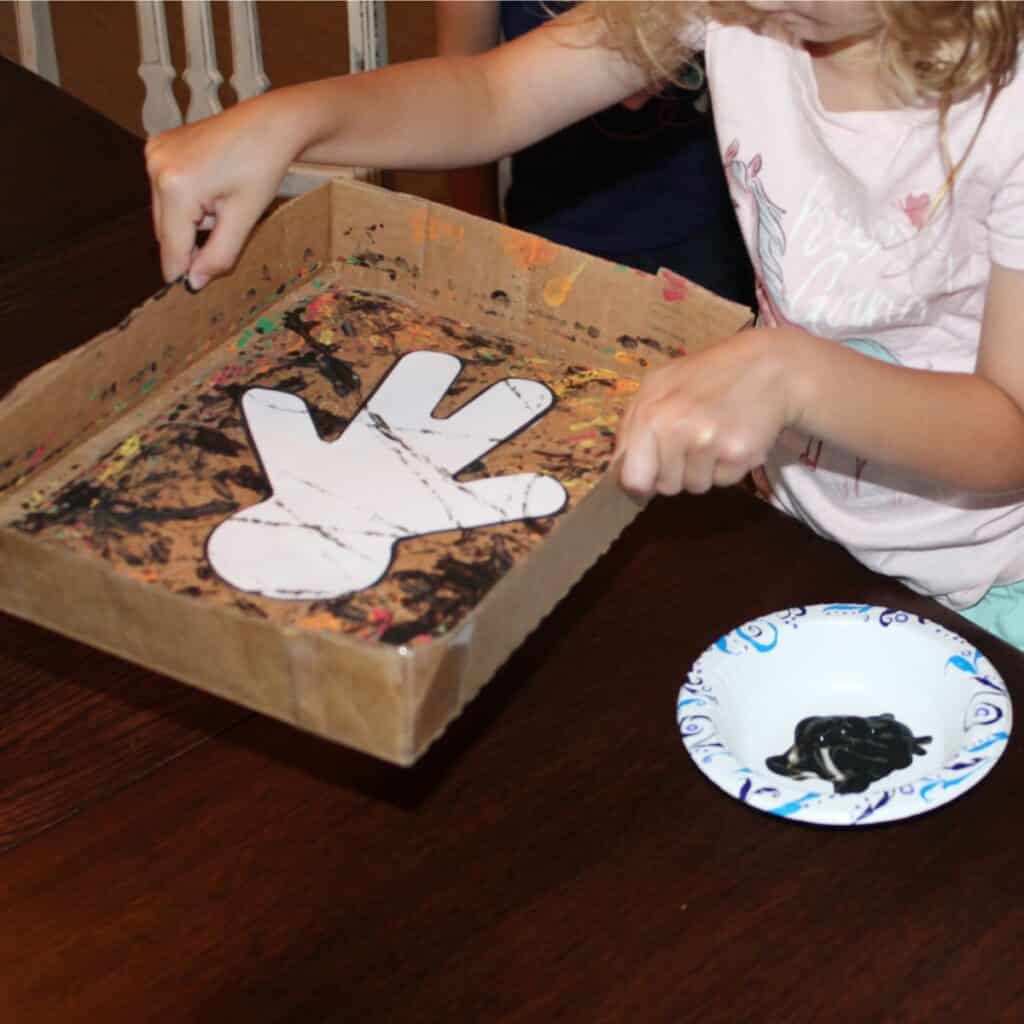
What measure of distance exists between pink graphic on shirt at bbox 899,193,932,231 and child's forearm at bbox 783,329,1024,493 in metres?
0.13

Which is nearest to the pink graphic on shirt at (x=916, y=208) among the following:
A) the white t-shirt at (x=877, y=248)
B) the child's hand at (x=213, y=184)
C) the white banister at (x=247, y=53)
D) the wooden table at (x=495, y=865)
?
the white t-shirt at (x=877, y=248)

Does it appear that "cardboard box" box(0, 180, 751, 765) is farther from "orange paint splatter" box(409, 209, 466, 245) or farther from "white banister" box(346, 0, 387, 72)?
"white banister" box(346, 0, 387, 72)

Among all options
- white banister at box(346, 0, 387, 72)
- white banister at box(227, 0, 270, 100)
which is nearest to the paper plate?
white banister at box(346, 0, 387, 72)

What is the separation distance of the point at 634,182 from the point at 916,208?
2.00 ft

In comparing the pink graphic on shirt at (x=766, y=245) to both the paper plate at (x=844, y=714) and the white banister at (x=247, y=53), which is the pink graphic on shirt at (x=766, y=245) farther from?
the white banister at (x=247, y=53)

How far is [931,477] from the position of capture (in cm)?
80

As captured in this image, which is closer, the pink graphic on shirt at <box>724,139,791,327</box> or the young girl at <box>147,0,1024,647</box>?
the young girl at <box>147,0,1024,647</box>

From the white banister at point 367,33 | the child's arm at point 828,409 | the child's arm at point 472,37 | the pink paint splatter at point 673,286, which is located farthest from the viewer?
the white banister at point 367,33

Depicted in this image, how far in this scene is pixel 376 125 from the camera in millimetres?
960

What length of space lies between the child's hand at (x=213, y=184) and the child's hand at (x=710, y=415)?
0.29 m

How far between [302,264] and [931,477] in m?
0.41

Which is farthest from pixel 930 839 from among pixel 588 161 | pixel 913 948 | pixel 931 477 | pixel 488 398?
pixel 588 161

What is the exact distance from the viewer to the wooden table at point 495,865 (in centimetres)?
60

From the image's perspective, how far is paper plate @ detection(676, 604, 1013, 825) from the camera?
2.19 ft
